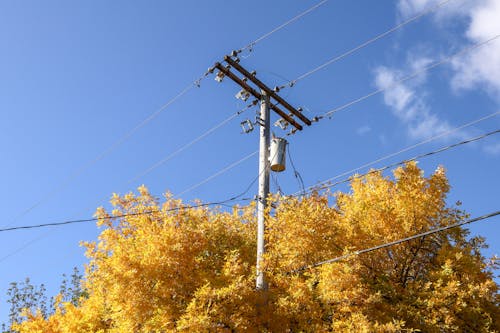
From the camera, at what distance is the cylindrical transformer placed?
51.6 feet

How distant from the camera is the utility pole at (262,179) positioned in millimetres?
14617

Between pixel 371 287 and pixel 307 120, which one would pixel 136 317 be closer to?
pixel 371 287

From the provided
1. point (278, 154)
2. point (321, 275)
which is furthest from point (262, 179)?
point (321, 275)

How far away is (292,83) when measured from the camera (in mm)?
16922

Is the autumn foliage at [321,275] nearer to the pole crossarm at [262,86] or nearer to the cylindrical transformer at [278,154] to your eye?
the cylindrical transformer at [278,154]

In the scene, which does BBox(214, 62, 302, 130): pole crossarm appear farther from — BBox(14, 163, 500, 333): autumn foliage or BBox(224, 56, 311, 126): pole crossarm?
BBox(14, 163, 500, 333): autumn foliage

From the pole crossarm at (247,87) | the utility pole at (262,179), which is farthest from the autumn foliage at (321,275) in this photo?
the pole crossarm at (247,87)

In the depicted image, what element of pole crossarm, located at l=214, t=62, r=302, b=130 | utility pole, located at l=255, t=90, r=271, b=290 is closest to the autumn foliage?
utility pole, located at l=255, t=90, r=271, b=290

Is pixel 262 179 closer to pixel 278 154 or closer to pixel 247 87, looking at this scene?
pixel 278 154

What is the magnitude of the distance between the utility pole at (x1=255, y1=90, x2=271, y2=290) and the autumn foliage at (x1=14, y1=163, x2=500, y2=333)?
1.14ft

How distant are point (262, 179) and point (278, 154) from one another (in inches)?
37.7

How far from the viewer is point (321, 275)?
14.4m

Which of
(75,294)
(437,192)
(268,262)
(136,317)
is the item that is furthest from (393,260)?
(75,294)

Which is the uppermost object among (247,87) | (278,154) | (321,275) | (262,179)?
(247,87)
